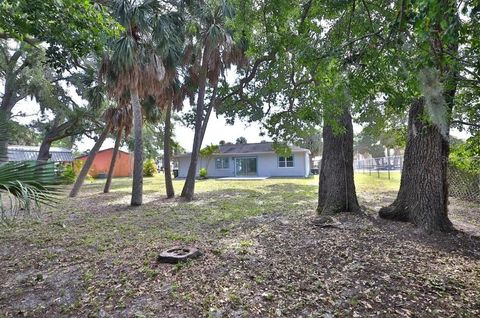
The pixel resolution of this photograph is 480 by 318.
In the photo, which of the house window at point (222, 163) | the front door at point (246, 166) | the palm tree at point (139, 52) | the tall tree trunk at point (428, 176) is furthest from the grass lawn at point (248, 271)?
the house window at point (222, 163)

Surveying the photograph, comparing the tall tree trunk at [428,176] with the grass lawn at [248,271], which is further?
the tall tree trunk at [428,176]

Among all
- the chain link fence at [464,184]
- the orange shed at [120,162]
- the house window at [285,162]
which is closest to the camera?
the chain link fence at [464,184]

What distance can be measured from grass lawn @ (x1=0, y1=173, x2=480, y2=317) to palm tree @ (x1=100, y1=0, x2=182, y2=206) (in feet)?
15.4

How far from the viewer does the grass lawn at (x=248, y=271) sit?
2.98 metres

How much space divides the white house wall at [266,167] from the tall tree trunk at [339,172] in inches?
644

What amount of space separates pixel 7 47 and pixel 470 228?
19550 mm

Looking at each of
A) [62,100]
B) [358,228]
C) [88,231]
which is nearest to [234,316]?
[358,228]

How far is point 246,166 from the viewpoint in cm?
2591

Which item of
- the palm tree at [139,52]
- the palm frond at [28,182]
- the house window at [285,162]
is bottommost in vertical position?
the palm frond at [28,182]

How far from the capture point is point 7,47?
47.3 ft

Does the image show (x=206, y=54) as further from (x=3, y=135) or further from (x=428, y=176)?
(x=428, y=176)

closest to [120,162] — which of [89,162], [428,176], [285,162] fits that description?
[285,162]

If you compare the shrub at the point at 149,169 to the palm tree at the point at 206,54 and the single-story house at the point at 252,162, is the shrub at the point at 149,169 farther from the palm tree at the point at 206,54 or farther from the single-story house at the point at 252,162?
the palm tree at the point at 206,54

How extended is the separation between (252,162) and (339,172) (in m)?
18.6
